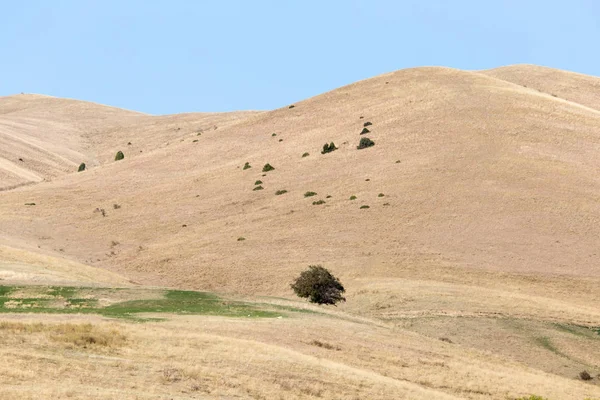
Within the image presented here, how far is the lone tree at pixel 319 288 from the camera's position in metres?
56.8

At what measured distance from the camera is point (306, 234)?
7950cm

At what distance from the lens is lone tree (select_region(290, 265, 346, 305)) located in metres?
56.8

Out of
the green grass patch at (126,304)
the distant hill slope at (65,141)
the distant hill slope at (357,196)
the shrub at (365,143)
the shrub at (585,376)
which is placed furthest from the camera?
the distant hill slope at (65,141)

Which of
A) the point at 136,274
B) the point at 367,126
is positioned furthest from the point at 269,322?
the point at 367,126

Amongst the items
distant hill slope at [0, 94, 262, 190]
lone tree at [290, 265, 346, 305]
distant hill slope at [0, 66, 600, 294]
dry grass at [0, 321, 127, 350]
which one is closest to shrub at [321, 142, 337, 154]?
Result: distant hill slope at [0, 66, 600, 294]

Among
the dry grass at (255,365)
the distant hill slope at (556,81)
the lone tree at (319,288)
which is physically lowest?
the dry grass at (255,365)

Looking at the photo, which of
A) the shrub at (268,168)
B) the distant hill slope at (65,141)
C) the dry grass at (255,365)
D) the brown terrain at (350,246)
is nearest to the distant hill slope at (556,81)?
the brown terrain at (350,246)

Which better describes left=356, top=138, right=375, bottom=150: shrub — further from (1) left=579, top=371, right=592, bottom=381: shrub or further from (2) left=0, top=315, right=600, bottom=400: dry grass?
(2) left=0, top=315, right=600, bottom=400: dry grass

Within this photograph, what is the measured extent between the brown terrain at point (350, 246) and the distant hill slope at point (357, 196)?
0.29 m

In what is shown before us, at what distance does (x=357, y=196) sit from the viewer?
8788 cm

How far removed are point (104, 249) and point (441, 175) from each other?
31840 millimetres

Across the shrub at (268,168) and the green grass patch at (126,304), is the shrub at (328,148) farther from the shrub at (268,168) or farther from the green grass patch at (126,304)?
the green grass patch at (126,304)

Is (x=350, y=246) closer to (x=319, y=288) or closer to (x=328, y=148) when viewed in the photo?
(x=319, y=288)

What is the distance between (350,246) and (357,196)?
1346cm
